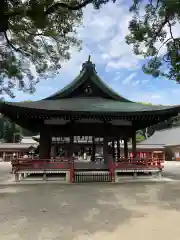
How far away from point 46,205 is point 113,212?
246cm

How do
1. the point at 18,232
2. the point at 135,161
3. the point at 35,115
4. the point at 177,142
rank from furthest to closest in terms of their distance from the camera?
1. the point at 177,142
2. the point at 135,161
3. the point at 35,115
4. the point at 18,232

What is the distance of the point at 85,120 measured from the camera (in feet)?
53.2

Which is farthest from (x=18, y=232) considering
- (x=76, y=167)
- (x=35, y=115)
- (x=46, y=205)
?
(x=76, y=167)

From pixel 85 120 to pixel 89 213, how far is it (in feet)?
29.6

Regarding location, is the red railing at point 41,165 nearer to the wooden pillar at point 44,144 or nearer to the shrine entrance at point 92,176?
the shrine entrance at point 92,176

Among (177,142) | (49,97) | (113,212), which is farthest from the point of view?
(177,142)

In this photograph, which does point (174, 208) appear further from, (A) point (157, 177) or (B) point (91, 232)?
(A) point (157, 177)

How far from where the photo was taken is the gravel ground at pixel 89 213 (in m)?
5.77

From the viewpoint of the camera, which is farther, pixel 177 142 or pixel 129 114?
pixel 177 142

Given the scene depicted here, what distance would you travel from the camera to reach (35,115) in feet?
47.3

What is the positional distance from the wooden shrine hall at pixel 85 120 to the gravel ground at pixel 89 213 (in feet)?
7.82

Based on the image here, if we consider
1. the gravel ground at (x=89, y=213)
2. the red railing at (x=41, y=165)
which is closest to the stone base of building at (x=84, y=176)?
the red railing at (x=41, y=165)

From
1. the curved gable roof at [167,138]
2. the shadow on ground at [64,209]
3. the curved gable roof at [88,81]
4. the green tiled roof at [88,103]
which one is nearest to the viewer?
the shadow on ground at [64,209]

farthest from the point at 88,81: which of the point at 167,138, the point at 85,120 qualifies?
the point at 167,138
